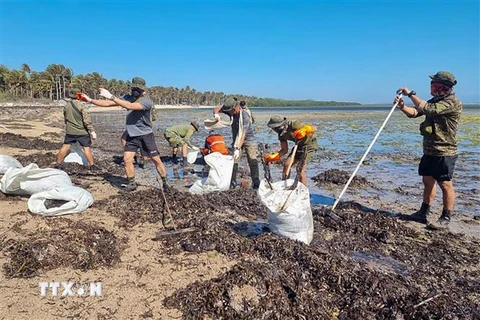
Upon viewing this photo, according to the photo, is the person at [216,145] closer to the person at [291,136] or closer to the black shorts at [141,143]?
the black shorts at [141,143]

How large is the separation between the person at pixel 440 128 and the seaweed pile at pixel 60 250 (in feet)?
14.7

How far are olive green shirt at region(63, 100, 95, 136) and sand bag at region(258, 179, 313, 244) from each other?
4920 millimetres

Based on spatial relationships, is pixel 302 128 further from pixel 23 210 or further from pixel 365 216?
pixel 23 210

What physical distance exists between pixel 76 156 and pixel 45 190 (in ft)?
10.3

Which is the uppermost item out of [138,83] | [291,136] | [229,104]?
[138,83]

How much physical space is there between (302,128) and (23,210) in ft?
13.6

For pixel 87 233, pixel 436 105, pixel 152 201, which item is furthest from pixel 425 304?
pixel 152 201

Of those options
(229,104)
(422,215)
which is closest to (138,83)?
(229,104)

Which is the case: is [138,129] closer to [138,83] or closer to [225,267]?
[138,83]

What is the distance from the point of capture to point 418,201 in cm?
610

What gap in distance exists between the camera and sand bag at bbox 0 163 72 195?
4695mm

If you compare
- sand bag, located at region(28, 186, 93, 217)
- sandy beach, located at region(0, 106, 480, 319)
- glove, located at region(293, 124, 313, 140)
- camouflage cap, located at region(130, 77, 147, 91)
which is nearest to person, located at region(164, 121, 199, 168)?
camouflage cap, located at region(130, 77, 147, 91)

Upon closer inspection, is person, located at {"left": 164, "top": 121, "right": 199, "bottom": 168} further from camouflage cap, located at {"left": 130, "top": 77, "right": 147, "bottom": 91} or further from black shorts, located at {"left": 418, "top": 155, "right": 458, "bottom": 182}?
black shorts, located at {"left": 418, "top": 155, "right": 458, "bottom": 182}

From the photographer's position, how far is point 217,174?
5.75 metres
